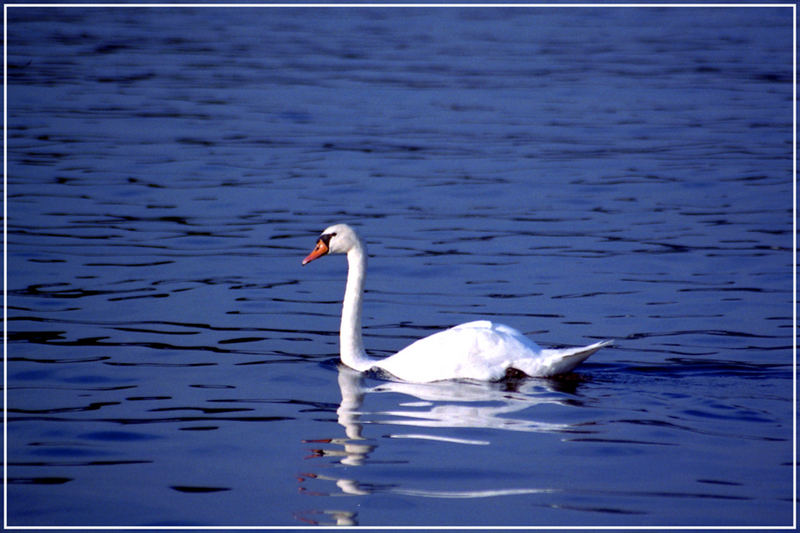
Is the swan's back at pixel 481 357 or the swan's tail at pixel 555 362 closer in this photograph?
the swan's tail at pixel 555 362

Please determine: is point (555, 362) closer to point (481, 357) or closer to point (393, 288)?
point (481, 357)

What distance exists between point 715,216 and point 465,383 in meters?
7.83

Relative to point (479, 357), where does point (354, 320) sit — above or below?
above

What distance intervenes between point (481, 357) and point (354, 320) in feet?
4.23

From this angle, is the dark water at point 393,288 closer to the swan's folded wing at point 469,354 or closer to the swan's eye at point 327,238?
the swan's folded wing at point 469,354

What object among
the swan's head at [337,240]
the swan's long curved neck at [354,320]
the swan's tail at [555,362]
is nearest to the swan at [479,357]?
the swan's tail at [555,362]

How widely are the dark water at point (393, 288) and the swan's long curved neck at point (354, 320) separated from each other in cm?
22

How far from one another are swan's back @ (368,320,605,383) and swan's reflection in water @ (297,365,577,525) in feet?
0.31

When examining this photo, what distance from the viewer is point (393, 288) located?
1327cm

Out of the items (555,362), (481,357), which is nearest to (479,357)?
(481,357)

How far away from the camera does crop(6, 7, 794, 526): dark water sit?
782cm

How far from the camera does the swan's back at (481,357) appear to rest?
9.59 meters

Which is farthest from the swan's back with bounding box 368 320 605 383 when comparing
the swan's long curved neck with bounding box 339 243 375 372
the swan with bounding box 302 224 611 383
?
the swan's long curved neck with bounding box 339 243 375 372

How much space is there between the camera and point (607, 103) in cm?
2627
